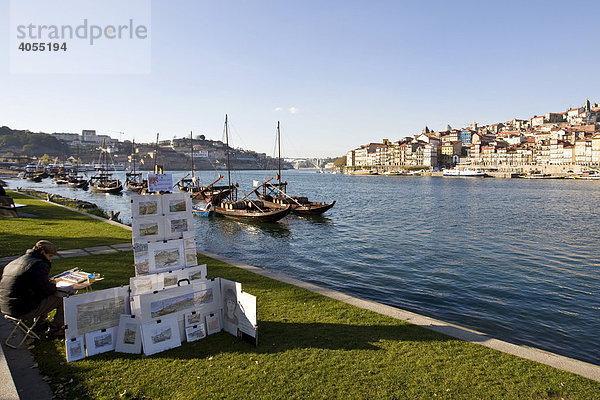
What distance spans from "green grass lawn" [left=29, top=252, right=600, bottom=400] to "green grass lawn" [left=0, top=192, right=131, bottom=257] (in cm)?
947

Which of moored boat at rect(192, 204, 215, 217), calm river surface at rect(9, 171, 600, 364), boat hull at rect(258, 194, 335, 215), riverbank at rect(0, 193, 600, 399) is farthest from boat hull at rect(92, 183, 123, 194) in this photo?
riverbank at rect(0, 193, 600, 399)

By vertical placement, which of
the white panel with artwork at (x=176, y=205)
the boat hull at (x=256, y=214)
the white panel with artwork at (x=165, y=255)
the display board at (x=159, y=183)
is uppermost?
the display board at (x=159, y=183)

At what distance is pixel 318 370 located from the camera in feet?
19.2

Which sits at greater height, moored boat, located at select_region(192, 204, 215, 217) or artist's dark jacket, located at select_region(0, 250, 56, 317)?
artist's dark jacket, located at select_region(0, 250, 56, 317)

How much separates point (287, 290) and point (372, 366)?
4279mm

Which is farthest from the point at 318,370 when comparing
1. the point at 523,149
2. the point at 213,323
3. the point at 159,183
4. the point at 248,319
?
the point at 523,149

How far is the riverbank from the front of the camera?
17.4 ft

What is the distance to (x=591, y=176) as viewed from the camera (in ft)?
373

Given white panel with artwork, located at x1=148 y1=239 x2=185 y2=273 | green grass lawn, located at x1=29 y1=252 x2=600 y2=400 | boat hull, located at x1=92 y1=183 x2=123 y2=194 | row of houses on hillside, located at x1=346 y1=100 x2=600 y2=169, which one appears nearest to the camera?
green grass lawn, located at x1=29 y1=252 x2=600 y2=400

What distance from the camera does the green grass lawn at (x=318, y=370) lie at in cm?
528

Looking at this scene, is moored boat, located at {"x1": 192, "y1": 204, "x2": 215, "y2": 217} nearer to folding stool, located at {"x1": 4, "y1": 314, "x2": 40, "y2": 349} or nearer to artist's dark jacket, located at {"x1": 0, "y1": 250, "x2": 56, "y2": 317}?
folding stool, located at {"x1": 4, "y1": 314, "x2": 40, "y2": 349}

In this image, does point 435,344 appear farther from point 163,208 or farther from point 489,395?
point 163,208

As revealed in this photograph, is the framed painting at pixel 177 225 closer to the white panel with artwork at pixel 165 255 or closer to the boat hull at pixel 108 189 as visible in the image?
the white panel with artwork at pixel 165 255

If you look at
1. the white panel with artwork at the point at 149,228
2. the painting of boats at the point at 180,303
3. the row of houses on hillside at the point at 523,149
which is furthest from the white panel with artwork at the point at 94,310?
the row of houses on hillside at the point at 523,149
